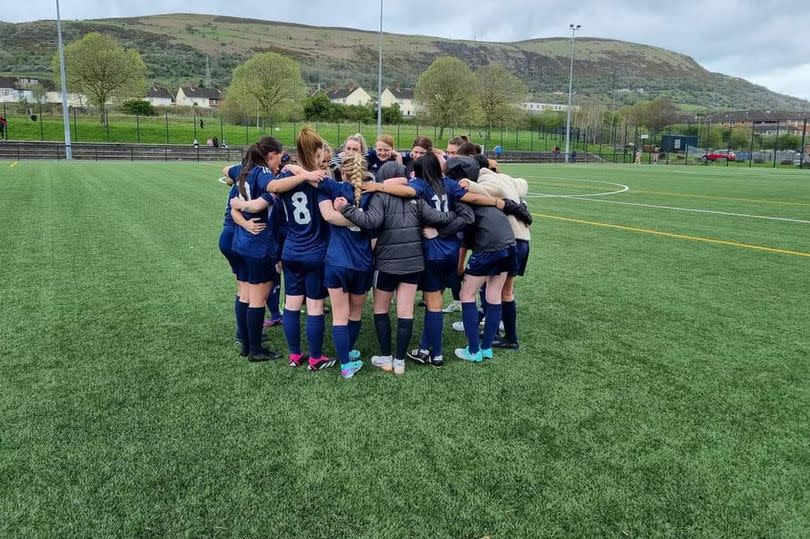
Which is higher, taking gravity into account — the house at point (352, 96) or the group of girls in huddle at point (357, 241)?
the house at point (352, 96)

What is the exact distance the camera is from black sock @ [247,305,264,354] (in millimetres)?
4605

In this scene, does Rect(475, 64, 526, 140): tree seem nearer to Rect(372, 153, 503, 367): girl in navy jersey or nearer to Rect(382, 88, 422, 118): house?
Rect(382, 88, 422, 118): house

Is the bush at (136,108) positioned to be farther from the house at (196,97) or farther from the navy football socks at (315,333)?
the navy football socks at (315,333)

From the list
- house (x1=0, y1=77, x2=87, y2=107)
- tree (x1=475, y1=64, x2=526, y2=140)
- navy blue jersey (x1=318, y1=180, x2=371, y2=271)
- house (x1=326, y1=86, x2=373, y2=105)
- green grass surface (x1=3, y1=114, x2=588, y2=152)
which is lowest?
navy blue jersey (x1=318, y1=180, x2=371, y2=271)

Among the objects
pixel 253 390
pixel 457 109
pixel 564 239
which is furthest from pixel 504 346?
pixel 457 109

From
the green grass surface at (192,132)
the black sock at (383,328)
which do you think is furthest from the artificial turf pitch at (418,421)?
the green grass surface at (192,132)

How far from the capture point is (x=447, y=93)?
67.7 metres

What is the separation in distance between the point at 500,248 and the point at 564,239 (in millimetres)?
6505

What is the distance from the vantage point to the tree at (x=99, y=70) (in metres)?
56.0

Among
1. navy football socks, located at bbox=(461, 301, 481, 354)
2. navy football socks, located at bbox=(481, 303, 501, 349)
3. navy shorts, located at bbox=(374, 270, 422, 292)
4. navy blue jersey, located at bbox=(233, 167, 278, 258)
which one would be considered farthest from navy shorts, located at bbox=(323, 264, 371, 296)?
navy football socks, located at bbox=(481, 303, 501, 349)

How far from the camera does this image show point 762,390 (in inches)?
165

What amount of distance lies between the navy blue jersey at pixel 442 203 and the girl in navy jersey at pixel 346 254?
446 mm

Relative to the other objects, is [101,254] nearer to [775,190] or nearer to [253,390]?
[253,390]

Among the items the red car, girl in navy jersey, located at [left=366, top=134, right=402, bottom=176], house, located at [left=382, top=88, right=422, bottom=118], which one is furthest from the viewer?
house, located at [left=382, top=88, right=422, bottom=118]
